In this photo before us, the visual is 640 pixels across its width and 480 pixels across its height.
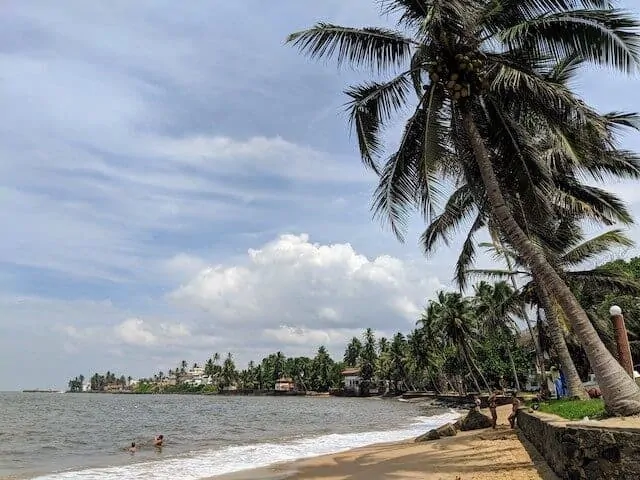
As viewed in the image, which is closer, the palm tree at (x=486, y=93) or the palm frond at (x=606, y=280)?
the palm tree at (x=486, y=93)

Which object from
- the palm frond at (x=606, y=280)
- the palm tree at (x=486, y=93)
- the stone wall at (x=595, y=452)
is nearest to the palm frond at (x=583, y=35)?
the palm tree at (x=486, y=93)

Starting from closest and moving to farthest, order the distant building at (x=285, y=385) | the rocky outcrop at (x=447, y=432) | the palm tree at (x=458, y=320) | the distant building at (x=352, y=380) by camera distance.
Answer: the rocky outcrop at (x=447, y=432) → the palm tree at (x=458, y=320) → the distant building at (x=352, y=380) → the distant building at (x=285, y=385)

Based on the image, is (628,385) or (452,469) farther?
(452,469)

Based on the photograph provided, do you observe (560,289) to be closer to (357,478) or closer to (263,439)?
(357,478)

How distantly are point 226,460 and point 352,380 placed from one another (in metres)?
101

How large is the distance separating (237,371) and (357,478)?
149462 millimetres

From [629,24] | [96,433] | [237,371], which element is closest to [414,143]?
[629,24]

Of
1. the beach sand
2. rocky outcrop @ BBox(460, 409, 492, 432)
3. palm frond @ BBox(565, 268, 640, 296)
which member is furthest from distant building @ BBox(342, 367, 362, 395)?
palm frond @ BBox(565, 268, 640, 296)

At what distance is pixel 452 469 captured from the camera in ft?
40.7

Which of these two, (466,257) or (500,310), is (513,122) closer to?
(466,257)

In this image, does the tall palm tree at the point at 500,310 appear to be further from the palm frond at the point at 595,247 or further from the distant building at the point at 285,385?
the distant building at the point at 285,385

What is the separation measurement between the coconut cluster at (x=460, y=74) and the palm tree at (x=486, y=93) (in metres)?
0.02

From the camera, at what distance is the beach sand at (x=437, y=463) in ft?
35.5

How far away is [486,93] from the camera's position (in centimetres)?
1063
